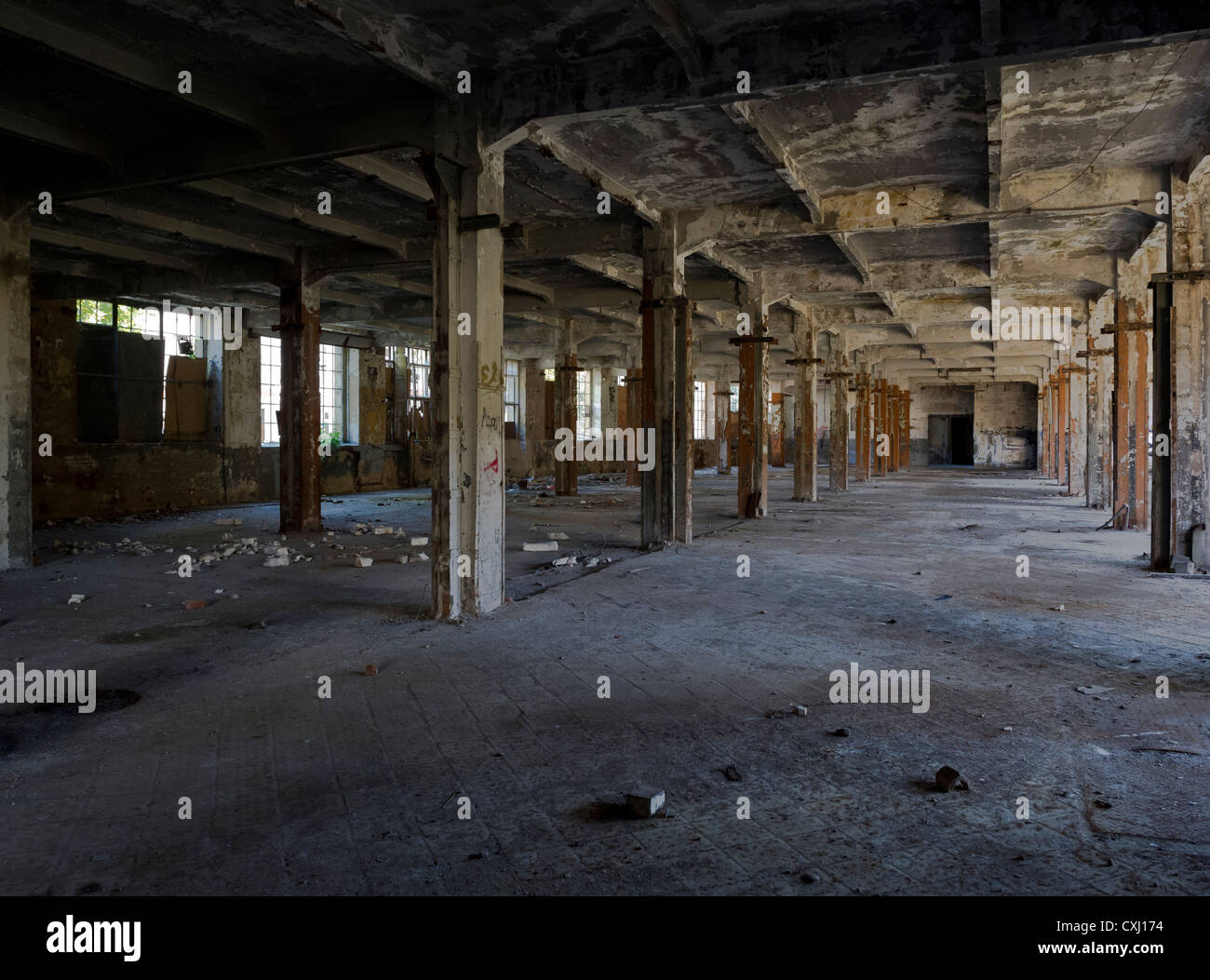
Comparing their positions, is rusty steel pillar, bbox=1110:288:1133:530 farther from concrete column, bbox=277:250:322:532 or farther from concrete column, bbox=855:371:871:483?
concrete column, bbox=855:371:871:483

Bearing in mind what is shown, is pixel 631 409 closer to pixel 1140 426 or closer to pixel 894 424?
pixel 894 424

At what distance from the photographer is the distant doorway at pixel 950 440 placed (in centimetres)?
4547

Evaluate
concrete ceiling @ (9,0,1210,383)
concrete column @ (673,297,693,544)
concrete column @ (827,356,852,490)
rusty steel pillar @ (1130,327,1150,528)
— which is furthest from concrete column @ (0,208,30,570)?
concrete column @ (827,356,852,490)

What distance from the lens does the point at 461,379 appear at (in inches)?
264

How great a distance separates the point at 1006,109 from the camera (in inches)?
299

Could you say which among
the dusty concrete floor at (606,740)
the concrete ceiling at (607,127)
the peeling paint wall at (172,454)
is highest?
the concrete ceiling at (607,127)

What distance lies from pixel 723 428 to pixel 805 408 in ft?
43.4

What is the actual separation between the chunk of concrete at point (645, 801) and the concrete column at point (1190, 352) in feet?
27.4

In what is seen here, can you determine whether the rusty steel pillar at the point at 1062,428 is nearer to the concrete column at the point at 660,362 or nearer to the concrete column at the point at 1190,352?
the concrete column at the point at 1190,352

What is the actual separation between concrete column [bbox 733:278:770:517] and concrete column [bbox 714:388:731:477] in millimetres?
15135

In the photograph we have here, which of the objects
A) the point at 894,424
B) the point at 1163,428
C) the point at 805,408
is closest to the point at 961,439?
the point at 894,424

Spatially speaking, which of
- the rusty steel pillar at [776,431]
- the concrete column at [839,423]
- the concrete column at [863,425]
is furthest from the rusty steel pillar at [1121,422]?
the rusty steel pillar at [776,431]

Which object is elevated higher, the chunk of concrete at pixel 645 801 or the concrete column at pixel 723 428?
the concrete column at pixel 723 428

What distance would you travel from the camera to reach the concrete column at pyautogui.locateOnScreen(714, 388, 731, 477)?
101 feet
